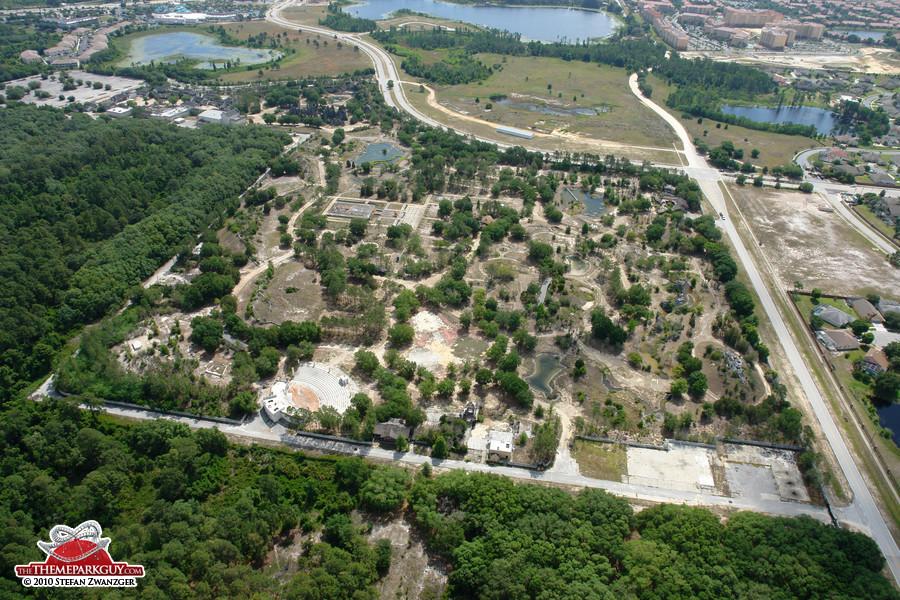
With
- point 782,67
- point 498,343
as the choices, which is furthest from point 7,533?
point 782,67

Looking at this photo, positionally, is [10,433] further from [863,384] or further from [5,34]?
[5,34]

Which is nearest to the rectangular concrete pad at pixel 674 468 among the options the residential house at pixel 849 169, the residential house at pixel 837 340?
the residential house at pixel 837 340

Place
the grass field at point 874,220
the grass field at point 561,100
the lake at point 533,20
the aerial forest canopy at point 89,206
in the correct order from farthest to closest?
the lake at point 533,20 < the grass field at point 561,100 < the grass field at point 874,220 < the aerial forest canopy at point 89,206

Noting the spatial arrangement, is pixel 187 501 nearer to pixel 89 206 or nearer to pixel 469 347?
pixel 469 347

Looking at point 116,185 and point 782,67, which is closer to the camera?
point 116,185

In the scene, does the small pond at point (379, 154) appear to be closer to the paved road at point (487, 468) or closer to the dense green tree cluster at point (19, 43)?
the paved road at point (487, 468)

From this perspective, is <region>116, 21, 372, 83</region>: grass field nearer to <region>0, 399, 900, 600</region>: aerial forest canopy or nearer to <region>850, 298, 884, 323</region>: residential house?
<region>0, 399, 900, 600</region>: aerial forest canopy
